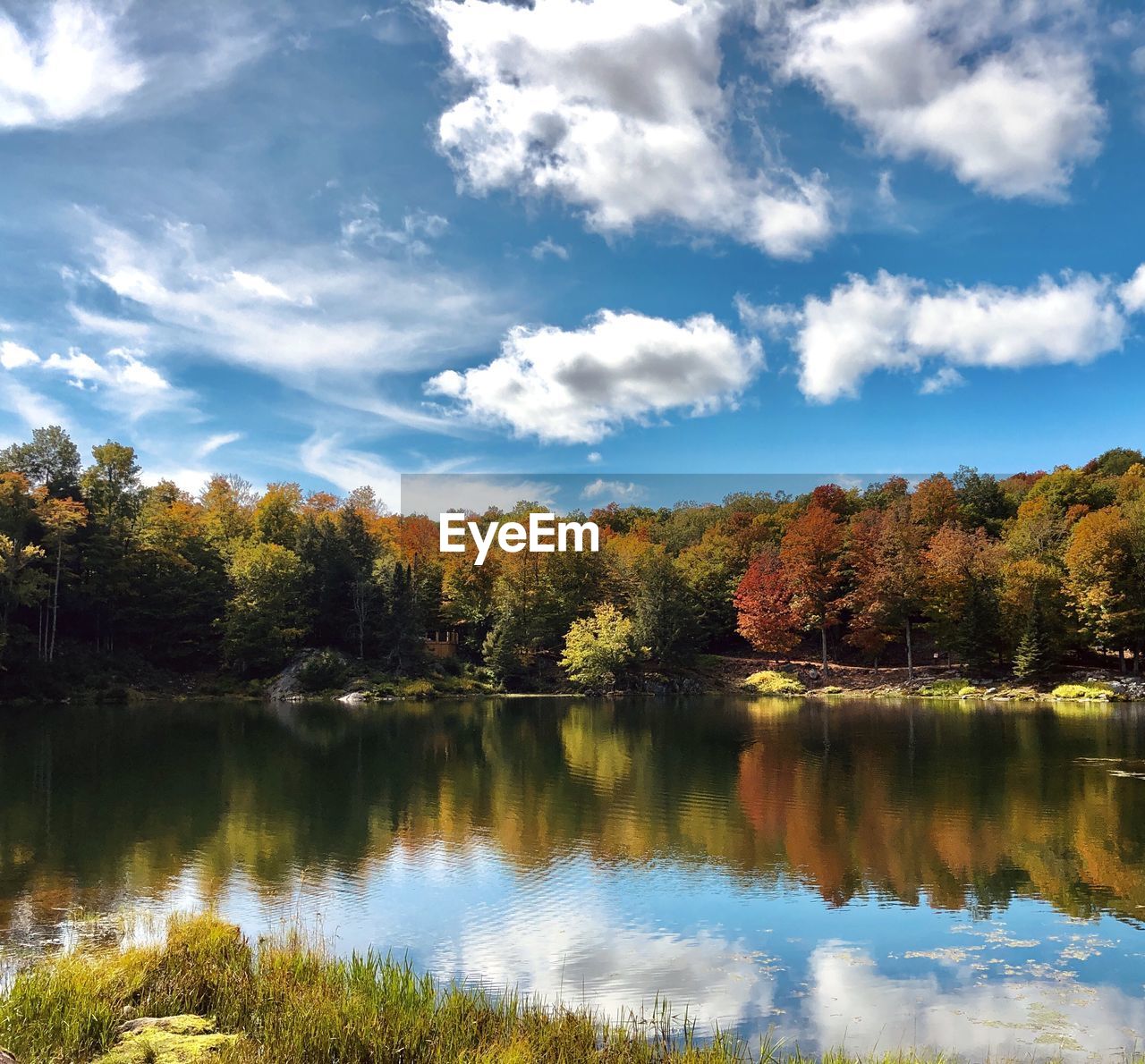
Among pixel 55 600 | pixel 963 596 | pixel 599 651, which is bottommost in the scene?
pixel 599 651

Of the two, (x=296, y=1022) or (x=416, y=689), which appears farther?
(x=416, y=689)

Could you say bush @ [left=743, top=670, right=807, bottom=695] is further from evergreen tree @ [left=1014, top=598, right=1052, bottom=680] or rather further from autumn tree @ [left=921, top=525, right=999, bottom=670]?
evergreen tree @ [left=1014, top=598, right=1052, bottom=680]

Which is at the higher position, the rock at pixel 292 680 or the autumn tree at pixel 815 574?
the autumn tree at pixel 815 574

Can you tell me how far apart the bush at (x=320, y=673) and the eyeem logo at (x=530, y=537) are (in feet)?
46.1

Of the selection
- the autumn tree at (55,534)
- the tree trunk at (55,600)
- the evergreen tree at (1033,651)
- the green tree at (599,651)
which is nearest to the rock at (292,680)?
the tree trunk at (55,600)

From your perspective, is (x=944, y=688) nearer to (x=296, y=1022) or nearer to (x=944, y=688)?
(x=944, y=688)

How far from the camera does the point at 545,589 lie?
6162 centimetres

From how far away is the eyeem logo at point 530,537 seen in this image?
6512cm

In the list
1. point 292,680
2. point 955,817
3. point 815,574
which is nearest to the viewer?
point 955,817

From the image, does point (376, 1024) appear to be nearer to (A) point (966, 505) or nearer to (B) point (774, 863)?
(B) point (774, 863)

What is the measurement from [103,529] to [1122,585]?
6063 centimetres

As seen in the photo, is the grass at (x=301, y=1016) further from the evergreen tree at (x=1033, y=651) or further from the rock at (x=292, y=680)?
the evergreen tree at (x=1033, y=651)

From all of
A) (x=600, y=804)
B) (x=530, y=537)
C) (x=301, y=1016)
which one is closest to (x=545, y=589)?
(x=530, y=537)

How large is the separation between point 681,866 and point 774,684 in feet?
146
